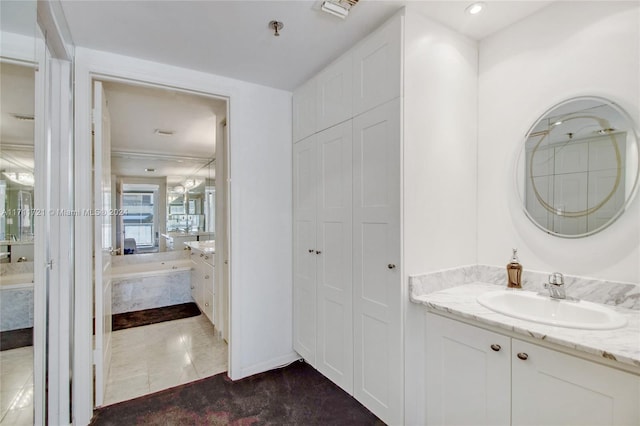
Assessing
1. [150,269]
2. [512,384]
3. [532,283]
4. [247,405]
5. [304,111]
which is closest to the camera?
[512,384]

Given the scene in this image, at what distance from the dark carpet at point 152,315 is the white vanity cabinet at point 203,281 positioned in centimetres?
15

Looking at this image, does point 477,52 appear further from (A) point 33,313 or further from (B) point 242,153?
(A) point 33,313

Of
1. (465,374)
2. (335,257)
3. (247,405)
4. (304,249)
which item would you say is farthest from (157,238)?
(465,374)

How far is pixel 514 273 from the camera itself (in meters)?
1.73

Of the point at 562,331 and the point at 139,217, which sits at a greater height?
the point at 139,217

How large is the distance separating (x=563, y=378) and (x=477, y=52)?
73.2 inches

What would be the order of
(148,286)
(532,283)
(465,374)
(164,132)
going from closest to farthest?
(465,374), (532,283), (164,132), (148,286)

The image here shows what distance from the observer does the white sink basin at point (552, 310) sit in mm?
1228

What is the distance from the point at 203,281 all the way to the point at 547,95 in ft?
11.9

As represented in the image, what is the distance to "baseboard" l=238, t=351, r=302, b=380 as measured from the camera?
2430 millimetres

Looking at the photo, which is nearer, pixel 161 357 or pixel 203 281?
pixel 161 357

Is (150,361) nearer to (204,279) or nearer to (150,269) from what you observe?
(204,279)

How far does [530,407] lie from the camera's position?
1.21 metres

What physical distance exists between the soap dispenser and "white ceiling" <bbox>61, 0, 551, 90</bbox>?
4.54ft
